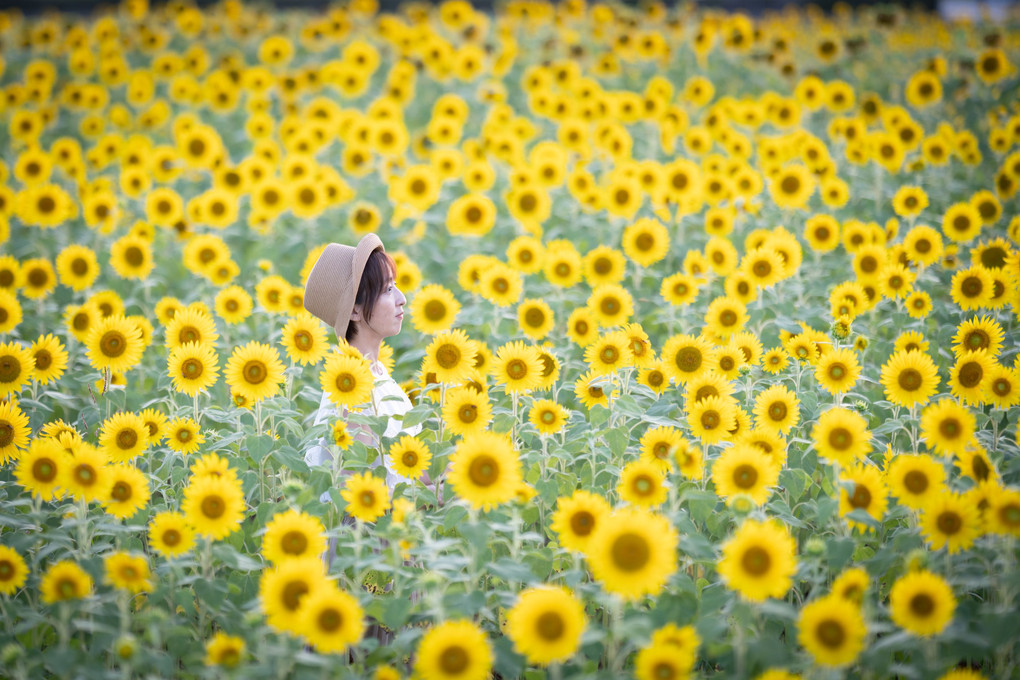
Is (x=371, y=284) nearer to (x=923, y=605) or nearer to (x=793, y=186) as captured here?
(x=923, y=605)

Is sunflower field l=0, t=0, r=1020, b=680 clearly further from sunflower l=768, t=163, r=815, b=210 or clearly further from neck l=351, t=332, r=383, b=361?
neck l=351, t=332, r=383, b=361

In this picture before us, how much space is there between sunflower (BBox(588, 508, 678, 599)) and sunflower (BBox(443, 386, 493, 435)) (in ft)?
2.84

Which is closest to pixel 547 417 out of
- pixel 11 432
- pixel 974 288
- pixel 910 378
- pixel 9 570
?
pixel 910 378

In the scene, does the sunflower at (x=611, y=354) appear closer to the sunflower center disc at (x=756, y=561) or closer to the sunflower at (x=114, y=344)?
the sunflower center disc at (x=756, y=561)

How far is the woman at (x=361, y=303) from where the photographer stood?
3.45 metres

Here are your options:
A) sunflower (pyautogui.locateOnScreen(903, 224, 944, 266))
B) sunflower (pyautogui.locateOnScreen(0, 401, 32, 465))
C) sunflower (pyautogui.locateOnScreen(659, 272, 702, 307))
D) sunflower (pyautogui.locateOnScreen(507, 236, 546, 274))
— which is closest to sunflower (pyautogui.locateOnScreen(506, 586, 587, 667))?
sunflower (pyautogui.locateOnScreen(0, 401, 32, 465))

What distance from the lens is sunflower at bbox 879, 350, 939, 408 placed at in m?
3.29

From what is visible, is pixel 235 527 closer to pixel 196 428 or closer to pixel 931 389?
pixel 196 428

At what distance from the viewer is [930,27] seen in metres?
12.3

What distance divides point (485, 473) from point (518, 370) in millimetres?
727

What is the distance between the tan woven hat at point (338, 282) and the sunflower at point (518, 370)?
2.16ft

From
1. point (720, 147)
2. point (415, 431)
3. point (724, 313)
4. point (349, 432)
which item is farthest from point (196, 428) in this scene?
point (720, 147)

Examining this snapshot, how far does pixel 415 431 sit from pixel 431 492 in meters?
0.50

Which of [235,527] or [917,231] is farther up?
[917,231]
